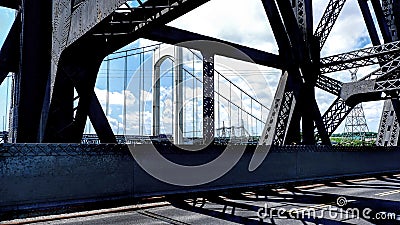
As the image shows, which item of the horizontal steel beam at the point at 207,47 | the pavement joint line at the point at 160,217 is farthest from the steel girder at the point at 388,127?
the pavement joint line at the point at 160,217

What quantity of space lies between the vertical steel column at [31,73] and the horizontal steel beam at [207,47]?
10.1 ft

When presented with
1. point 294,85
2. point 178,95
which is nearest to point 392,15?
point 294,85

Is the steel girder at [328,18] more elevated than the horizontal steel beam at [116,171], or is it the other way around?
the steel girder at [328,18]

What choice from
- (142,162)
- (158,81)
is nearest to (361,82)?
(142,162)

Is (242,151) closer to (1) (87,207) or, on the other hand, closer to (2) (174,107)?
(1) (87,207)

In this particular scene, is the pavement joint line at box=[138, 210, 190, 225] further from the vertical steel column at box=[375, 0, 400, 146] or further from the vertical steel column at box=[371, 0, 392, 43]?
the vertical steel column at box=[371, 0, 392, 43]

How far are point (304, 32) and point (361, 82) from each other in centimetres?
422

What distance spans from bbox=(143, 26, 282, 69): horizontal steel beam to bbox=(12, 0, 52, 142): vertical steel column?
10.1ft

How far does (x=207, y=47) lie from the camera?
516 inches

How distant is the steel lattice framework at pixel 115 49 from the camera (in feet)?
25.5

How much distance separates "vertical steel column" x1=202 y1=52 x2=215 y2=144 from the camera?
42.2 ft

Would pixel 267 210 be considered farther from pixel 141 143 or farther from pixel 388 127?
pixel 388 127

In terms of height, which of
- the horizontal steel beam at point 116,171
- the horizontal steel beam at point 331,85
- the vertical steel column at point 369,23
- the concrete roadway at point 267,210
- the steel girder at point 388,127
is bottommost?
the concrete roadway at point 267,210

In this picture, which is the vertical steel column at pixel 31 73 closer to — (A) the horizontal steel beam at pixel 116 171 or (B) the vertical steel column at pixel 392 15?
(A) the horizontal steel beam at pixel 116 171
